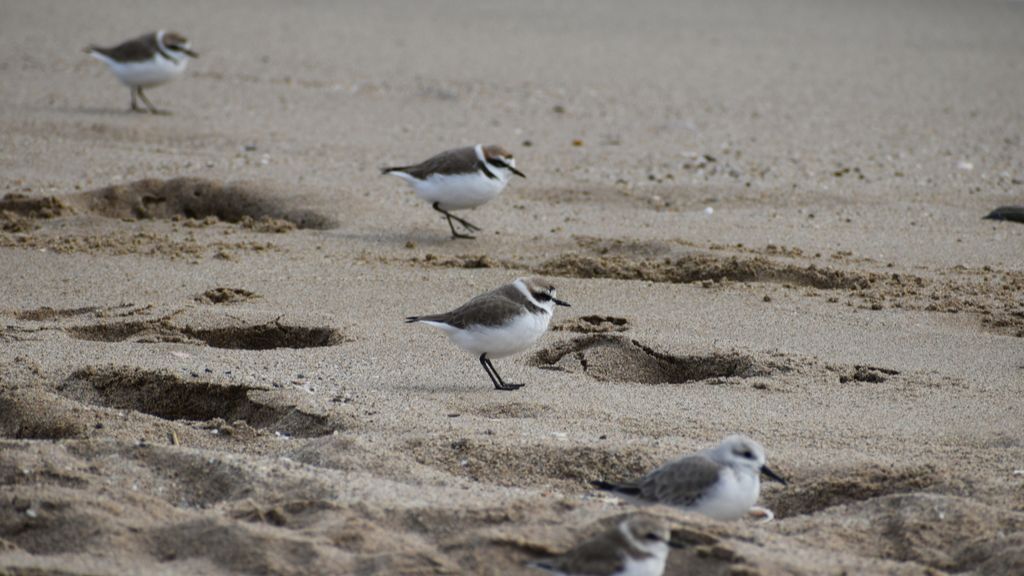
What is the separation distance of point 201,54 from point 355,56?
5.92 ft

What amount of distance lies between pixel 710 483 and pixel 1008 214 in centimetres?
557

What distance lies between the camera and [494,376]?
5.66m

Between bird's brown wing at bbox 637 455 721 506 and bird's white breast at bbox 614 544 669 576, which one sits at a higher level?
bird's white breast at bbox 614 544 669 576

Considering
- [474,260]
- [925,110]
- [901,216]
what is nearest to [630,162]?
[901,216]

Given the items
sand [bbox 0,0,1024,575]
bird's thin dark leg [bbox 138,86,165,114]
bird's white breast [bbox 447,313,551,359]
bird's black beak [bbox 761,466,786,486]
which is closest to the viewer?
sand [bbox 0,0,1024,575]

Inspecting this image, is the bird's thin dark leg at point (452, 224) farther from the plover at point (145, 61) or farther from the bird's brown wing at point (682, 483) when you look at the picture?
the bird's brown wing at point (682, 483)

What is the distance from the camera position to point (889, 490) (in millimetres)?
4316

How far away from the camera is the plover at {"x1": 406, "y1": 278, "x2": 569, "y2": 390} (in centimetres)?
546

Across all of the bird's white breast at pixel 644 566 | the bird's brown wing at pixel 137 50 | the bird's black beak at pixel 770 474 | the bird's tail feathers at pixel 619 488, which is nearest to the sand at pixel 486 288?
the bird's tail feathers at pixel 619 488

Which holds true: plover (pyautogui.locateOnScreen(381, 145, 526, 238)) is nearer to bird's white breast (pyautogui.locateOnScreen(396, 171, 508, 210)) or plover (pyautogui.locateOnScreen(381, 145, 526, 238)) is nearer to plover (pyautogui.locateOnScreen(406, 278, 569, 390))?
bird's white breast (pyautogui.locateOnScreen(396, 171, 508, 210))

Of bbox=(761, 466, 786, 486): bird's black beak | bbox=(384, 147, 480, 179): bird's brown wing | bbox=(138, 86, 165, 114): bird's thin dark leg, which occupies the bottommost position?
bbox=(138, 86, 165, 114): bird's thin dark leg

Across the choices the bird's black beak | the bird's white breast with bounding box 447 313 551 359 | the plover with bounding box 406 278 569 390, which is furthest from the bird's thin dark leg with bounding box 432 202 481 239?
the bird's black beak

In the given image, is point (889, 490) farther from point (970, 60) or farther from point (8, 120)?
point (970, 60)

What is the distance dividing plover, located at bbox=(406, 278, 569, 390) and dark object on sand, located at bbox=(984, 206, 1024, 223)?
14.3 ft
